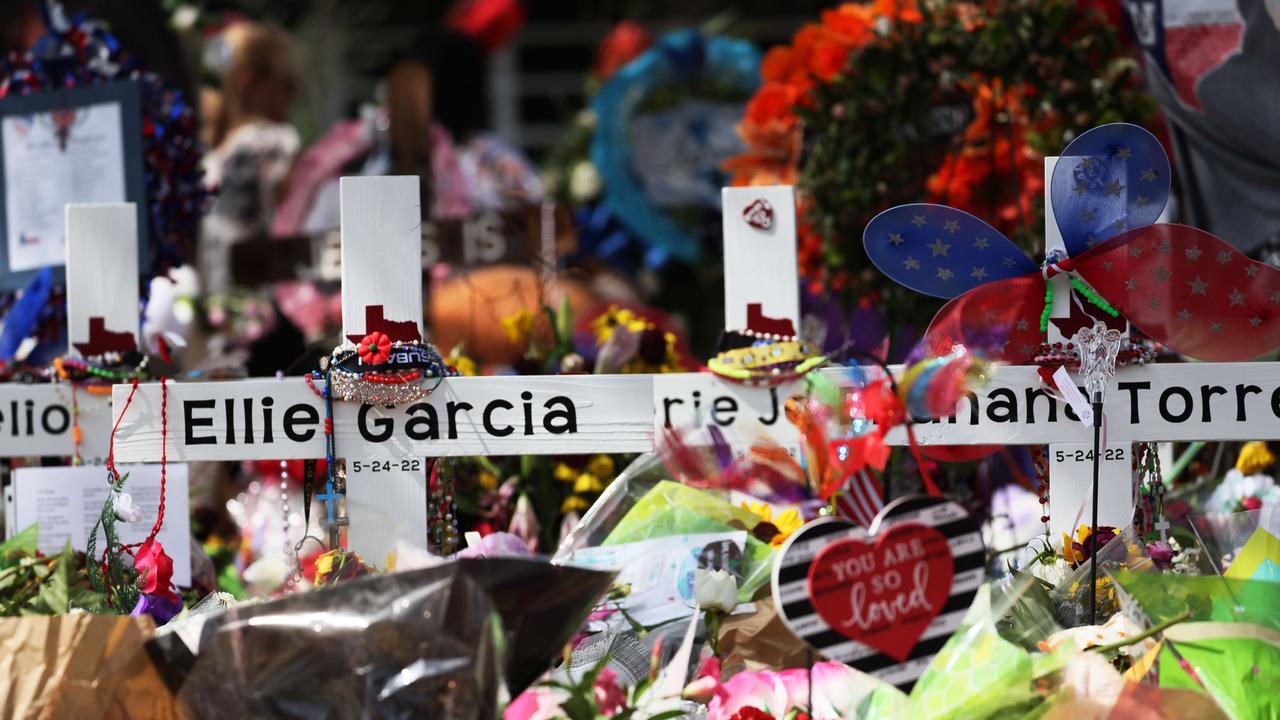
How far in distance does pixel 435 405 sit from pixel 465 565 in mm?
616

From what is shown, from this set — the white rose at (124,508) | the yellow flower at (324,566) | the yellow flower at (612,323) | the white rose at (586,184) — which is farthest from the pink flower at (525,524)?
the white rose at (586,184)

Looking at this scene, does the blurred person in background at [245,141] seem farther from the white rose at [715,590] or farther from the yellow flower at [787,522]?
the white rose at [715,590]

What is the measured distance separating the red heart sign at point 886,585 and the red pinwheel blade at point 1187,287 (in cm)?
65

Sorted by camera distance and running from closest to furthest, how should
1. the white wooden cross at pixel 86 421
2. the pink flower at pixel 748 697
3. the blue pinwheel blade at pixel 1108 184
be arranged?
the pink flower at pixel 748 697 < the blue pinwheel blade at pixel 1108 184 < the white wooden cross at pixel 86 421

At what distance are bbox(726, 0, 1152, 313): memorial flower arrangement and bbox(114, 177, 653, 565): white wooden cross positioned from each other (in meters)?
1.39

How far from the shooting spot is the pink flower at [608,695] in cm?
161

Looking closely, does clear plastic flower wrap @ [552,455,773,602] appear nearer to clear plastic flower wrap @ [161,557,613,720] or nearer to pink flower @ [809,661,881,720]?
pink flower @ [809,661,881,720]

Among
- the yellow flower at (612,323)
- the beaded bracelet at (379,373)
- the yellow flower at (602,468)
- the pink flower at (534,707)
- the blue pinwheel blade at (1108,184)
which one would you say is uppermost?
the blue pinwheel blade at (1108,184)

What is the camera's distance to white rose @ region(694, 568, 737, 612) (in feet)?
6.16

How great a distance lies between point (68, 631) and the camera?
1.64 metres

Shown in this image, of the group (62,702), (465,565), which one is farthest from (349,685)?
(62,702)

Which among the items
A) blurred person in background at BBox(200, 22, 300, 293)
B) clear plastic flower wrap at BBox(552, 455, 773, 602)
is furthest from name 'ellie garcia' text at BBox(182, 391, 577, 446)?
blurred person in background at BBox(200, 22, 300, 293)

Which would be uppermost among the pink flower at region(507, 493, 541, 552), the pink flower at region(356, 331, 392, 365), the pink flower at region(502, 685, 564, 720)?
the pink flower at region(356, 331, 392, 365)

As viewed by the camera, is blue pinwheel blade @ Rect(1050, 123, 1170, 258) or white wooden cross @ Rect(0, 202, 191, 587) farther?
white wooden cross @ Rect(0, 202, 191, 587)
